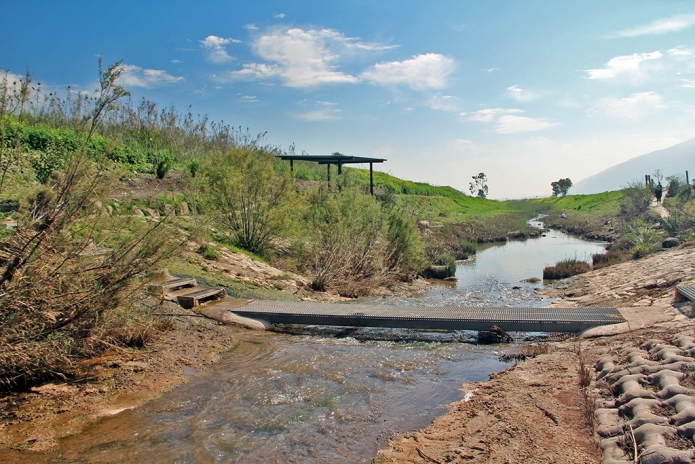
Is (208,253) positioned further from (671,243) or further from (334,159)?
(671,243)

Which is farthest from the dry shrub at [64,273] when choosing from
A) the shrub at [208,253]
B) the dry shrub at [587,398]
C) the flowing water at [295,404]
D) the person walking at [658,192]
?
Result: the person walking at [658,192]

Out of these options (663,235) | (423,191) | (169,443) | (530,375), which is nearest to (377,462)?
(169,443)

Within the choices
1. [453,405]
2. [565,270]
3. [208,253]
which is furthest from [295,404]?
[565,270]

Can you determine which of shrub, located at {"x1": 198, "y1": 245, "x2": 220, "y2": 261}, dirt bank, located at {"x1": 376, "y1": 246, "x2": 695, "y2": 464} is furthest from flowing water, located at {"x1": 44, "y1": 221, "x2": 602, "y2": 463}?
shrub, located at {"x1": 198, "y1": 245, "x2": 220, "y2": 261}

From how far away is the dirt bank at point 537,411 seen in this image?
4.14 meters

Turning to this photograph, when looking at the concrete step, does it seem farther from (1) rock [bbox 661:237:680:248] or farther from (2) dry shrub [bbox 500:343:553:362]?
(1) rock [bbox 661:237:680:248]

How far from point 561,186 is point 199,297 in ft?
343

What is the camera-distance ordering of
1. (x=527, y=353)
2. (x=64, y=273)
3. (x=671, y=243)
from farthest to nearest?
(x=671, y=243) → (x=527, y=353) → (x=64, y=273)

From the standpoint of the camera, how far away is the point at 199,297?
363 inches

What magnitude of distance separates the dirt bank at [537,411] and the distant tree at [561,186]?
101 m

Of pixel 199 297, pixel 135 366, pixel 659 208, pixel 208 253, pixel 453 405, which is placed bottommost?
pixel 453 405

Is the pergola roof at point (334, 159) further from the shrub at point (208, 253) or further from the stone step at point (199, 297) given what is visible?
the stone step at point (199, 297)

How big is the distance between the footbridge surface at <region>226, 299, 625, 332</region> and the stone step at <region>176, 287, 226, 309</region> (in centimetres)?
47

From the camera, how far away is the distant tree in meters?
101
